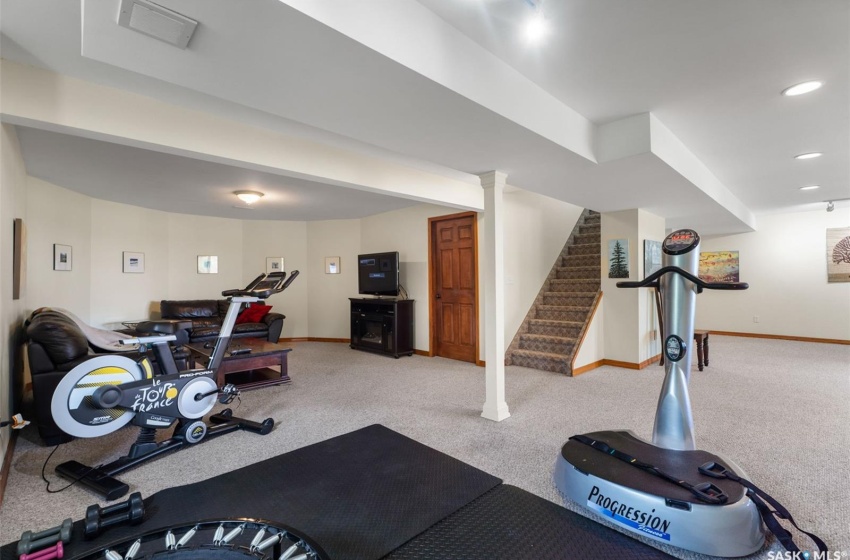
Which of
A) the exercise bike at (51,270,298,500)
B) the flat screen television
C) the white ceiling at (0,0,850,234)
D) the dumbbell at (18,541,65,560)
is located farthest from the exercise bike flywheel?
the flat screen television

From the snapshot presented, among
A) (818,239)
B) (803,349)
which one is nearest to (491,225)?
(803,349)

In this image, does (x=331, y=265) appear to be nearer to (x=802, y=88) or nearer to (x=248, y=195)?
(x=248, y=195)

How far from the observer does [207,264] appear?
283 inches

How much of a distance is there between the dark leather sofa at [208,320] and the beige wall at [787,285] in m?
8.77

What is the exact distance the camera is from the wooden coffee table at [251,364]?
4223 mm

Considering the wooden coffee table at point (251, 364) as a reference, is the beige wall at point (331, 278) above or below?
above

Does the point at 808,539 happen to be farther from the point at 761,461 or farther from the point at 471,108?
the point at 471,108

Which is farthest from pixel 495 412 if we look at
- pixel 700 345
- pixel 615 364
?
pixel 700 345

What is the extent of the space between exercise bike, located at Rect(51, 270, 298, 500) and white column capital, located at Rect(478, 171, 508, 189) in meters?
2.04

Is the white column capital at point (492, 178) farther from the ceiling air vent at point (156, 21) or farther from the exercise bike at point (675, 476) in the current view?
the ceiling air vent at point (156, 21)

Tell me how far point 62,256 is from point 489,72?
571 centimetres

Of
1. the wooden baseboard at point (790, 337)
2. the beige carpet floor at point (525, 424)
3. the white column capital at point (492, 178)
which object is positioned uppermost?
the white column capital at point (492, 178)

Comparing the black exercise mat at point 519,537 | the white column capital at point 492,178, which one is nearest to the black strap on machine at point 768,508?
the black exercise mat at point 519,537

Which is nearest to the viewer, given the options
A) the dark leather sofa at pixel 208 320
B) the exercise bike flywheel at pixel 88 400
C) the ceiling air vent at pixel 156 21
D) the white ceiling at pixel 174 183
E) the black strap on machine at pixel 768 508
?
the ceiling air vent at pixel 156 21
